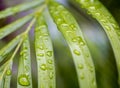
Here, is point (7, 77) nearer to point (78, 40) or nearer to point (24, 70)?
point (24, 70)

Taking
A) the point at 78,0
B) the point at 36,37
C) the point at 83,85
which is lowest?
the point at 83,85

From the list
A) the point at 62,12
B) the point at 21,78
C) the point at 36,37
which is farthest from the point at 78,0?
the point at 21,78

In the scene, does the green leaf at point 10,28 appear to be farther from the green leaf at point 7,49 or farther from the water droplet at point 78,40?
the water droplet at point 78,40

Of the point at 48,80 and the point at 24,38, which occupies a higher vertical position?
the point at 24,38

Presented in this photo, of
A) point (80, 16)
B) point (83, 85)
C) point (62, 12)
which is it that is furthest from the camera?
point (80, 16)

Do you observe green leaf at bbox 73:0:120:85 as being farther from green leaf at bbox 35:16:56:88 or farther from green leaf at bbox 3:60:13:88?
green leaf at bbox 3:60:13:88

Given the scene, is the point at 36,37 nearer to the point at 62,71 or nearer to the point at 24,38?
the point at 24,38

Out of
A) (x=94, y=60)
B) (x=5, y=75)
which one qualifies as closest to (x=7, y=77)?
(x=5, y=75)
